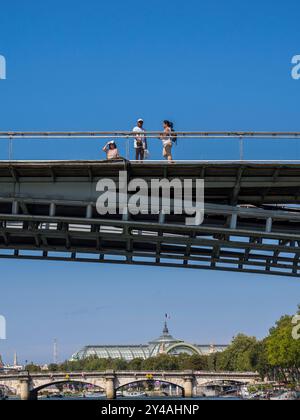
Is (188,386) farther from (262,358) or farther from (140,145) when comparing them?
(140,145)

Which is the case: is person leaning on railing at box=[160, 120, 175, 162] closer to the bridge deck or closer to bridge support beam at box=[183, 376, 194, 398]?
the bridge deck

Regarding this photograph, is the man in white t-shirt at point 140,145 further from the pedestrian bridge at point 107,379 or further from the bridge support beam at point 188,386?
the bridge support beam at point 188,386

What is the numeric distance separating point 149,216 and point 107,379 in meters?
118

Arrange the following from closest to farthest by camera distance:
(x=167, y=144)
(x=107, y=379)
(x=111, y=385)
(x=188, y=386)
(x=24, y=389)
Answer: (x=167, y=144) → (x=24, y=389) → (x=111, y=385) → (x=107, y=379) → (x=188, y=386)

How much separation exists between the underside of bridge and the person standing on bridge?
0.32 m

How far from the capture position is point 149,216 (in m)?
27.5

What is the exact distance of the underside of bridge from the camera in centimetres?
2533

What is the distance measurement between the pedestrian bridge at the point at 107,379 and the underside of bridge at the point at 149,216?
110775mm

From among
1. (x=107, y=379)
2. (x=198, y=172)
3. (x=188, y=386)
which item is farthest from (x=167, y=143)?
(x=188, y=386)

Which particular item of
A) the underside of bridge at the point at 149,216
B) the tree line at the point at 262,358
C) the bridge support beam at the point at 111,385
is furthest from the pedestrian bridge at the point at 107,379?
the underside of bridge at the point at 149,216

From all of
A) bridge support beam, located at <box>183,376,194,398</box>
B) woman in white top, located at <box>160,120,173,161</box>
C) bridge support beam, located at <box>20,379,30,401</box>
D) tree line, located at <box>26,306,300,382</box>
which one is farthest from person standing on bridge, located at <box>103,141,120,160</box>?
bridge support beam, located at <box>183,376,194,398</box>

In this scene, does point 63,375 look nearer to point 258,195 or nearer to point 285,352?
point 285,352

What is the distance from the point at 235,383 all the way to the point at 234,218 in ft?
443

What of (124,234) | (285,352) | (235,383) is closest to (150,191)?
(124,234)
